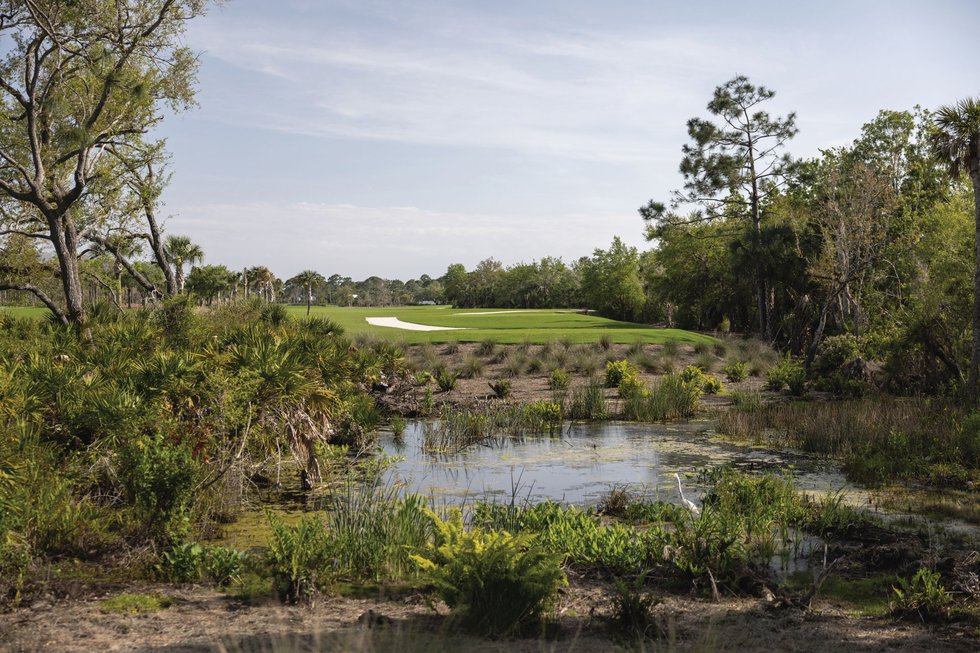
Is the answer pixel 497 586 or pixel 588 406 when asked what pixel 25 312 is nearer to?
pixel 588 406

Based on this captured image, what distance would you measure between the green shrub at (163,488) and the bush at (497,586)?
316 cm

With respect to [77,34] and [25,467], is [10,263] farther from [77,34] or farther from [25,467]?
[25,467]

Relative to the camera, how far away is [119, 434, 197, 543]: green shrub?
7.86 meters

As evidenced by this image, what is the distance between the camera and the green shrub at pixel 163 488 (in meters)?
7.86

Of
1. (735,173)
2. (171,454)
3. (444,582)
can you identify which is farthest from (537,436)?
(735,173)

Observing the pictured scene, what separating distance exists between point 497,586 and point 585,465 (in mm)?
8276

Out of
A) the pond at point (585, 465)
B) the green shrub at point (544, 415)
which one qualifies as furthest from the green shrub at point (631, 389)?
the pond at point (585, 465)

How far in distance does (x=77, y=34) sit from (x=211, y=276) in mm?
66033

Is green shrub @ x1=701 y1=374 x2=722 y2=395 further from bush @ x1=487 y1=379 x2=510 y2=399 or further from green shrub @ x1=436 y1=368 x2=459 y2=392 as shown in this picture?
green shrub @ x1=436 y1=368 x2=459 y2=392

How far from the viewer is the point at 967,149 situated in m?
19.0

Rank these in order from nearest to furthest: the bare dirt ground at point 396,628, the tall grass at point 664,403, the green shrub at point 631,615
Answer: the bare dirt ground at point 396,628, the green shrub at point 631,615, the tall grass at point 664,403

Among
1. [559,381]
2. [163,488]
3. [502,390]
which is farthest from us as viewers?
[559,381]

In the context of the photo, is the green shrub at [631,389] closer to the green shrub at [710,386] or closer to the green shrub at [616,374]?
the green shrub at [616,374]

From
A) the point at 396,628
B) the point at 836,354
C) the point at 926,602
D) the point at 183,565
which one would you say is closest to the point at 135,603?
the point at 183,565
